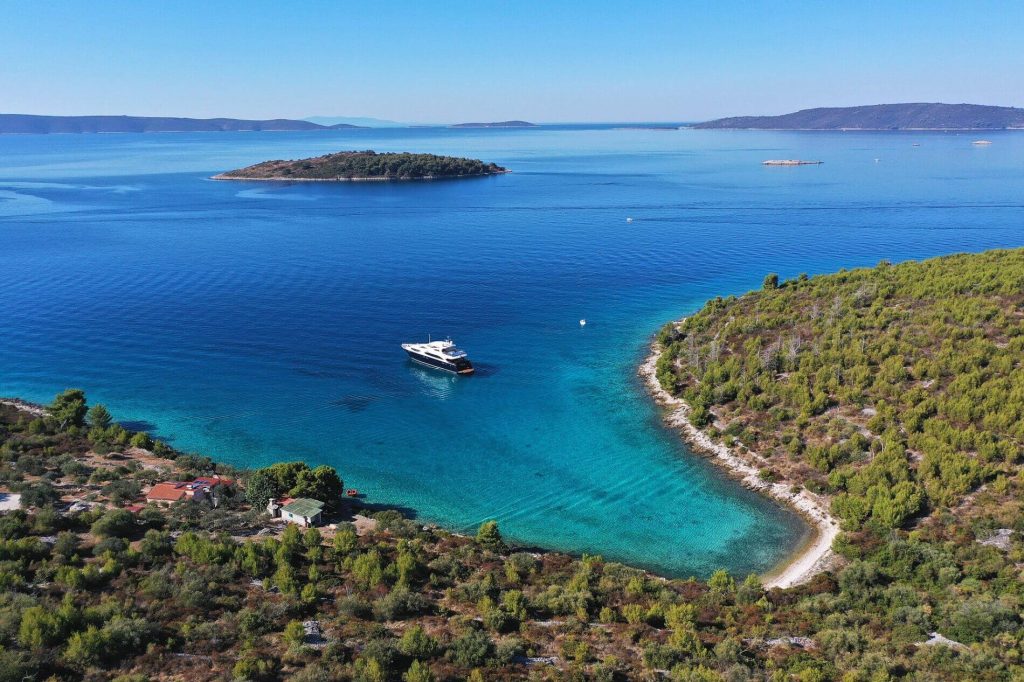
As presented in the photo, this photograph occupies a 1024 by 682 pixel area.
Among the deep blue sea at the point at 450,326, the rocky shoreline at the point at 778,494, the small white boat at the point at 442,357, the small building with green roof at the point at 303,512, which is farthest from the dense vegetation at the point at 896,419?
the small building with green roof at the point at 303,512

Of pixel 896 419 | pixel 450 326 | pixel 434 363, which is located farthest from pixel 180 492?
pixel 896 419

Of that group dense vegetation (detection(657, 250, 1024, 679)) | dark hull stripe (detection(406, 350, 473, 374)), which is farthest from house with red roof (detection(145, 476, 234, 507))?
dense vegetation (detection(657, 250, 1024, 679))

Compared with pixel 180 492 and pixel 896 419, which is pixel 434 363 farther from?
pixel 896 419

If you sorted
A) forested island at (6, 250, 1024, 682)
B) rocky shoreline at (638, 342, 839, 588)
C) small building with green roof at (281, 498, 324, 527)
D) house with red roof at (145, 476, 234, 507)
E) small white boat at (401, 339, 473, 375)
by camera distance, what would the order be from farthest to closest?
small white boat at (401, 339, 473, 375), house with red roof at (145, 476, 234, 507), small building with green roof at (281, 498, 324, 527), rocky shoreline at (638, 342, 839, 588), forested island at (6, 250, 1024, 682)

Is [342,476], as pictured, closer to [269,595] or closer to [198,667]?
[269,595]

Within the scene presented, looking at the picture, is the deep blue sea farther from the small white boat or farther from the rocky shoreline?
the small white boat

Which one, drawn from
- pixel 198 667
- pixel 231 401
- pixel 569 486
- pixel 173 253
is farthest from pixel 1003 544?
pixel 173 253

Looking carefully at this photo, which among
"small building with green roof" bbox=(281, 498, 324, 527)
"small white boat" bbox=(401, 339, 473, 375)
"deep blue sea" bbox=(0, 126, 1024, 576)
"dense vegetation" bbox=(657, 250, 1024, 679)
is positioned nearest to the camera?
"dense vegetation" bbox=(657, 250, 1024, 679)
